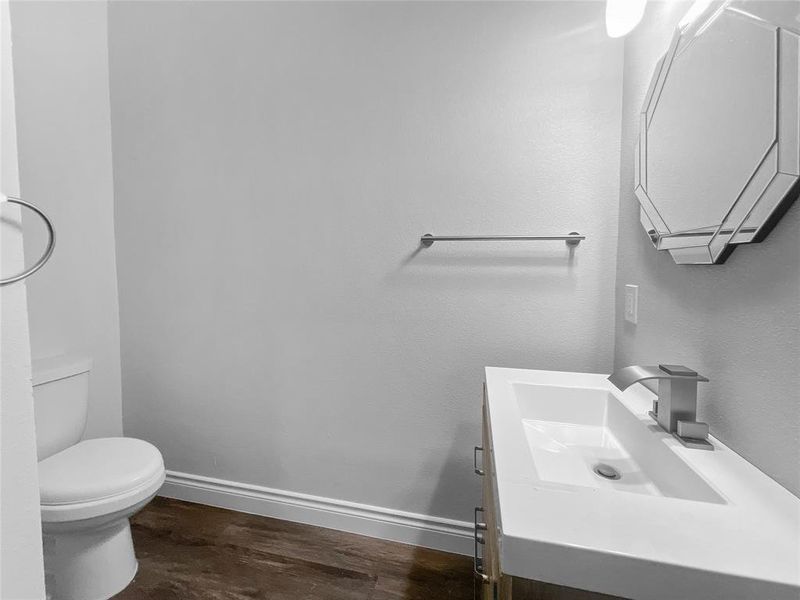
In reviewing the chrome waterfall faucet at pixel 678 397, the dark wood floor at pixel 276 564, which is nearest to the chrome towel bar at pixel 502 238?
the chrome waterfall faucet at pixel 678 397

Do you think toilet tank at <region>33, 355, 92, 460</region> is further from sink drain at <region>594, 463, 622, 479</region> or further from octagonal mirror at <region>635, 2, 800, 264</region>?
octagonal mirror at <region>635, 2, 800, 264</region>

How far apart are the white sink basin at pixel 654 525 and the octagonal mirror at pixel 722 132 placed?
41cm

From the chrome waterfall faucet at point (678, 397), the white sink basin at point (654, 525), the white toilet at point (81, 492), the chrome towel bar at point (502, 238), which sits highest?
the chrome towel bar at point (502, 238)

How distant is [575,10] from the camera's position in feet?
4.32

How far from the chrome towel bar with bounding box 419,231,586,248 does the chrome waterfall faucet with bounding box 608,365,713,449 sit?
0.64 metres

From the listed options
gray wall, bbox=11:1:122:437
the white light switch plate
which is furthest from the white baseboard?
the white light switch plate

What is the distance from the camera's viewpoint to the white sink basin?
1.43 feet

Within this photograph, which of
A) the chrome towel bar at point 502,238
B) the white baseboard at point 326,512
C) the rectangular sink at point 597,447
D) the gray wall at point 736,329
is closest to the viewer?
the gray wall at point 736,329

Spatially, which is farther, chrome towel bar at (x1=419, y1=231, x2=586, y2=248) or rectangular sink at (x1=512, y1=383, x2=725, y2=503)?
chrome towel bar at (x1=419, y1=231, x2=586, y2=248)

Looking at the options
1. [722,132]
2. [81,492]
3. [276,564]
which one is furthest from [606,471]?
[81,492]

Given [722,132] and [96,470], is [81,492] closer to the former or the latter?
[96,470]

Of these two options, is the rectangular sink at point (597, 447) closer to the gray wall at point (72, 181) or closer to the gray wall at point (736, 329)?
the gray wall at point (736, 329)

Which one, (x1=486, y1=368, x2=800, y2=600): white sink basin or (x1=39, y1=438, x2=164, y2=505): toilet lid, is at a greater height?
(x1=486, y1=368, x2=800, y2=600): white sink basin

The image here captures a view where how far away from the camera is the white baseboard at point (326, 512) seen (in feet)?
5.00
